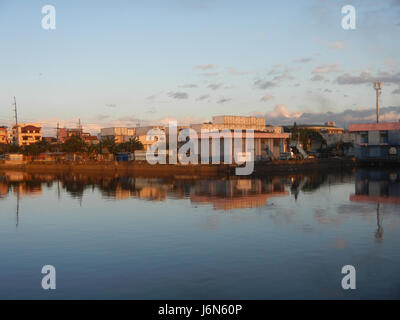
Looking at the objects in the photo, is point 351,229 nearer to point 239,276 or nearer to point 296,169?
point 239,276

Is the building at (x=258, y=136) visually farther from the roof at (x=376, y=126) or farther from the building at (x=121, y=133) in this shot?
the building at (x=121, y=133)

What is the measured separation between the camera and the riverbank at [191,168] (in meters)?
68.9

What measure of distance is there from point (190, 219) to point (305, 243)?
29.9ft

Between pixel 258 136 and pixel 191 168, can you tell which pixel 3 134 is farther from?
pixel 191 168

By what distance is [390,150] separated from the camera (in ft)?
302

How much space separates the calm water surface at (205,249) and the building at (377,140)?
63371 mm

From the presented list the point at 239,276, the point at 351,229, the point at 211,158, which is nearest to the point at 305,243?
the point at 351,229

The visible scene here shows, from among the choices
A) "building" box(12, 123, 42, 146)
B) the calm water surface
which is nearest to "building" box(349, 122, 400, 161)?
the calm water surface

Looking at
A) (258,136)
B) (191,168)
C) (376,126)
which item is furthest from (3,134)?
(376,126)

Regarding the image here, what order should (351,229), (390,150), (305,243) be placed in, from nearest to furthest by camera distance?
(305,243), (351,229), (390,150)

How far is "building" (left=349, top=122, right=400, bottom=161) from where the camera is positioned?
90812 millimetres

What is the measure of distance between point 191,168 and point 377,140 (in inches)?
1814

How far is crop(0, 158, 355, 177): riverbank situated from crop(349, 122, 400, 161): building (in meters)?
7.56

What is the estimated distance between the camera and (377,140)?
92688mm
